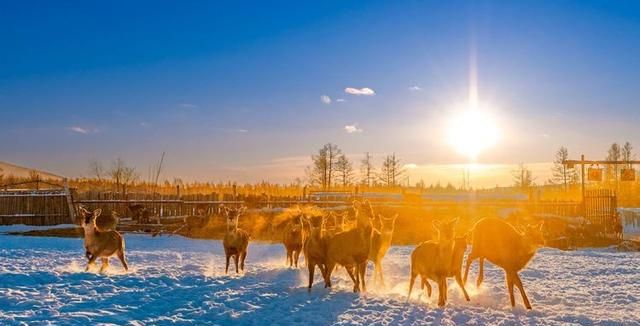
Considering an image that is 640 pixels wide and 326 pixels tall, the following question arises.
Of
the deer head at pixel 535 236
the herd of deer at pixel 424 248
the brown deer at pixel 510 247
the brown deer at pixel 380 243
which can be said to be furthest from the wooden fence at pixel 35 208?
the deer head at pixel 535 236

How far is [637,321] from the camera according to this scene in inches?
357

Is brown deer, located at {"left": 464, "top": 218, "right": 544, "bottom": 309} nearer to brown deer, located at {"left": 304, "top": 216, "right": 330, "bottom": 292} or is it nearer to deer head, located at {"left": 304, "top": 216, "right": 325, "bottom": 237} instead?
brown deer, located at {"left": 304, "top": 216, "right": 330, "bottom": 292}

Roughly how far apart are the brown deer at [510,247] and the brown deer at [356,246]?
8.01 feet

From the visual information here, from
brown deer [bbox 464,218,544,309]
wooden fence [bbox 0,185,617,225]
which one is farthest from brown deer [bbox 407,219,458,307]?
wooden fence [bbox 0,185,617,225]

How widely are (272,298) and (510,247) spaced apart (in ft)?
15.5

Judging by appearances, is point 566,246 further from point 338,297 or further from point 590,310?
point 338,297

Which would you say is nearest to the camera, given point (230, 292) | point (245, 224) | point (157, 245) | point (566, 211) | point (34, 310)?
point (34, 310)

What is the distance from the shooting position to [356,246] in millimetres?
10750

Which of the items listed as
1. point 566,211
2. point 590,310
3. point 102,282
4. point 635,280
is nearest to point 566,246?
point 566,211

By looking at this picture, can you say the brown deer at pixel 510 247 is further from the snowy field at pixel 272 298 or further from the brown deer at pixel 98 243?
the brown deer at pixel 98 243

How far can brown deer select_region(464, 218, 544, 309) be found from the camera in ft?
33.1

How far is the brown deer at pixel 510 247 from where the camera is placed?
1009 cm

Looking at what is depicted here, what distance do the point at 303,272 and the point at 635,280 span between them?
8688mm

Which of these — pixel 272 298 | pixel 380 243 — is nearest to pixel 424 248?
pixel 380 243
